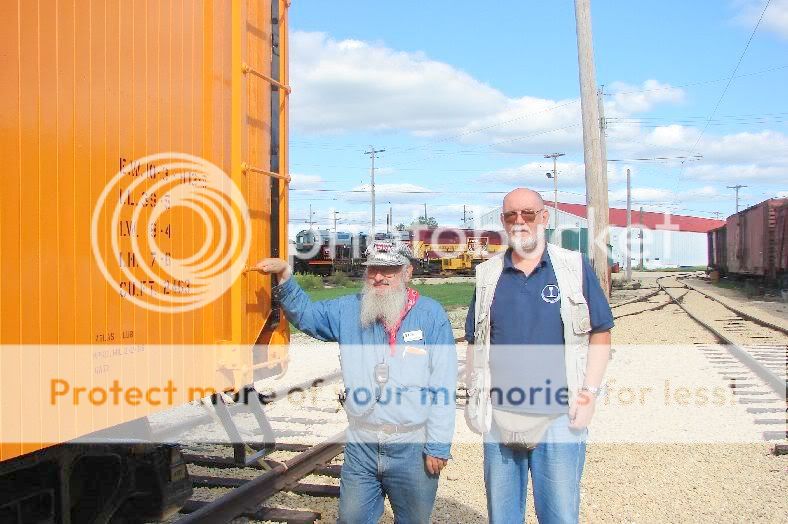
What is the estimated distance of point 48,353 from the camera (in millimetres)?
2873

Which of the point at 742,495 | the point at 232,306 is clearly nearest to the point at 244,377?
the point at 232,306

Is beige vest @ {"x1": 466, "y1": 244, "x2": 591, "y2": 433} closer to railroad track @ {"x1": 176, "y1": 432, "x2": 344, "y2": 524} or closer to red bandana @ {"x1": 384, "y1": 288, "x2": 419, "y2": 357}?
red bandana @ {"x1": 384, "y1": 288, "x2": 419, "y2": 357}

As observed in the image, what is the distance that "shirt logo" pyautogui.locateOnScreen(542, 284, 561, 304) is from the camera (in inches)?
142

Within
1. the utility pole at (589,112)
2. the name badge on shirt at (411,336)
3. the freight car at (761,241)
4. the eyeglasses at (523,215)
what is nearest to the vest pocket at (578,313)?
the eyeglasses at (523,215)

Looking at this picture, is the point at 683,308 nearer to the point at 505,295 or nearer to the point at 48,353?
the point at 505,295

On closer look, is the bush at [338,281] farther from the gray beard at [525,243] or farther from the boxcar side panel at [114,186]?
the gray beard at [525,243]

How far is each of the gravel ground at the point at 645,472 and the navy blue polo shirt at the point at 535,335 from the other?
6.80 ft

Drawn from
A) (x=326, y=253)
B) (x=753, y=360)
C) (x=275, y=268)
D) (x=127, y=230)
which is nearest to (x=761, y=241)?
(x=753, y=360)

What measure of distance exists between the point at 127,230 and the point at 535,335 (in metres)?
1.90

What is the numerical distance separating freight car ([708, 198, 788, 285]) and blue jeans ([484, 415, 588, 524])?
26.1 meters

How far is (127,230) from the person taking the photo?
11.0 feet

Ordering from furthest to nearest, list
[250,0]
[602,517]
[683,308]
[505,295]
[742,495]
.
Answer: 1. [683,308]
2. [742,495]
3. [602,517]
4. [250,0]
5. [505,295]

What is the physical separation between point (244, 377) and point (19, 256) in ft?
5.73

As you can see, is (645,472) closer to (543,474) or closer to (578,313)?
(543,474)
